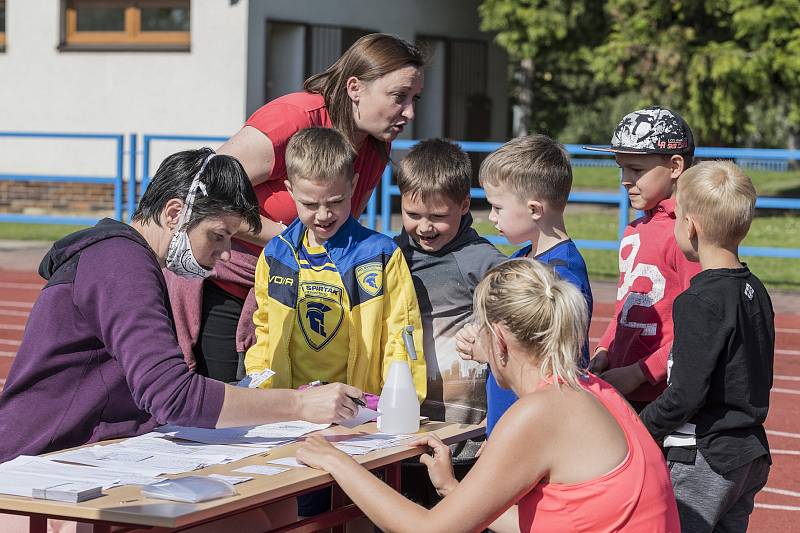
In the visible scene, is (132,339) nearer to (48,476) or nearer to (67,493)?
(48,476)

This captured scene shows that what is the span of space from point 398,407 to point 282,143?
116cm

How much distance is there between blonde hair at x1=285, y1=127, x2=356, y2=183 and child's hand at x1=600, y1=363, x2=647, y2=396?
1093mm

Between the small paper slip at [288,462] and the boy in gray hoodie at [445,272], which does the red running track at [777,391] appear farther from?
the small paper slip at [288,462]

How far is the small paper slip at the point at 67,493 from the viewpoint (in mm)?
2668

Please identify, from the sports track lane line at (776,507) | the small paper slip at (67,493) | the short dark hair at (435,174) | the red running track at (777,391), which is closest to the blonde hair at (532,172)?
the short dark hair at (435,174)

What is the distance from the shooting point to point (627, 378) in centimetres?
392

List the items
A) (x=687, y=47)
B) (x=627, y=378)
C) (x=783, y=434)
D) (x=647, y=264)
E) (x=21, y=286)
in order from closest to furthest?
(x=627, y=378)
(x=647, y=264)
(x=783, y=434)
(x=21, y=286)
(x=687, y=47)

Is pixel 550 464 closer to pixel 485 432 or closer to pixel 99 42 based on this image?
pixel 485 432

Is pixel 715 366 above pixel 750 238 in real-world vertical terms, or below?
above

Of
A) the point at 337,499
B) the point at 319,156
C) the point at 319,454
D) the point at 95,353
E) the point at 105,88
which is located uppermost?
the point at 105,88

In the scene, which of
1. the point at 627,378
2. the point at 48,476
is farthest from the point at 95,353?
the point at 627,378

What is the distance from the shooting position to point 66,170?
19.1 meters

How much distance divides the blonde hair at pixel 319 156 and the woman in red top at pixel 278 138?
0.20m

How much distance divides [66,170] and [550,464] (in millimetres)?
17433
